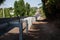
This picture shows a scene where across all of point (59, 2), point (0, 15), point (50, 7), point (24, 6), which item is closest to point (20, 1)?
point (24, 6)

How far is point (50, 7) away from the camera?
73.7 feet

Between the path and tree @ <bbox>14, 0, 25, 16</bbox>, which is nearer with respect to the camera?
the path

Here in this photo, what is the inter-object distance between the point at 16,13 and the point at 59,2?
49844mm

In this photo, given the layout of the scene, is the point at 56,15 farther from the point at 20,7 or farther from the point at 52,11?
the point at 20,7

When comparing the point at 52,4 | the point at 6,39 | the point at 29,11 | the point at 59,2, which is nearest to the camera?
the point at 6,39

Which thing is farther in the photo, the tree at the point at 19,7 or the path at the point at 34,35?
the tree at the point at 19,7

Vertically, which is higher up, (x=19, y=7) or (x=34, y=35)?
(x=19, y=7)

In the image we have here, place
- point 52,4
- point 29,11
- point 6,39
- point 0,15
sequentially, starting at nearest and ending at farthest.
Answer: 1. point 6,39
2. point 52,4
3. point 0,15
4. point 29,11

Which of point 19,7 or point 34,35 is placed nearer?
point 34,35

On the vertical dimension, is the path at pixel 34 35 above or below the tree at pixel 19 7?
below

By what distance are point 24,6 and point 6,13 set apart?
20.6 ft

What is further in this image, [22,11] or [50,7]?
[22,11]

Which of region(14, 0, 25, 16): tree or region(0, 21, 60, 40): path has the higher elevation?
region(14, 0, 25, 16): tree

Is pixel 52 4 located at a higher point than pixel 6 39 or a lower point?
higher
